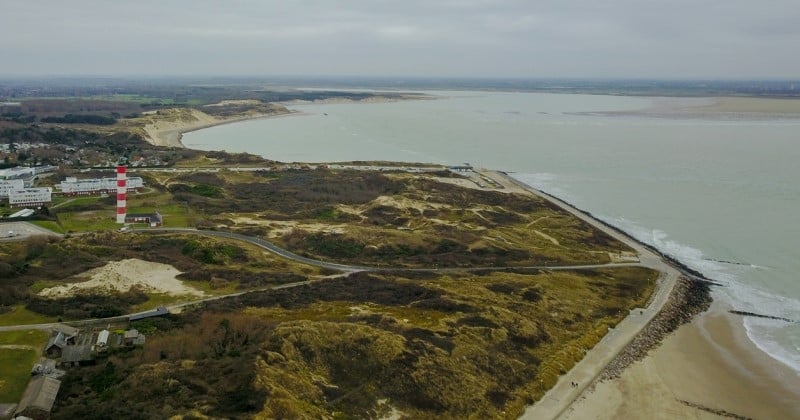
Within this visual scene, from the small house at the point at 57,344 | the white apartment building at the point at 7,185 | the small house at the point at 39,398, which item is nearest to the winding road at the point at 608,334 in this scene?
the small house at the point at 57,344

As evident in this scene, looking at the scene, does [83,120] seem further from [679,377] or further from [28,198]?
[679,377]

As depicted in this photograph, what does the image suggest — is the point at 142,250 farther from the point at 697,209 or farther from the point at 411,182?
the point at 697,209

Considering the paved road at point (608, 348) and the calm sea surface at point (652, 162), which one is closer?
the paved road at point (608, 348)

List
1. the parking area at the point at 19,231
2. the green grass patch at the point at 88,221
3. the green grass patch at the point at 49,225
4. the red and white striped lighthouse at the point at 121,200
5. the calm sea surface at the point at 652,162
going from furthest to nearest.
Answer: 1. the red and white striped lighthouse at the point at 121,200
2. the green grass patch at the point at 88,221
3. the green grass patch at the point at 49,225
4. the calm sea surface at the point at 652,162
5. the parking area at the point at 19,231

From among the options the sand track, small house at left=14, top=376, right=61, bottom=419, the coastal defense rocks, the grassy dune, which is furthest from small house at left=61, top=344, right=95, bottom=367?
the coastal defense rocks

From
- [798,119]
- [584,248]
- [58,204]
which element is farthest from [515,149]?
[798,119]

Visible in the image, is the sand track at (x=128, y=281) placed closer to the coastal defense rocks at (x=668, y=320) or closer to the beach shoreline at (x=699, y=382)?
the beach shoreline at (x=699, y=382)

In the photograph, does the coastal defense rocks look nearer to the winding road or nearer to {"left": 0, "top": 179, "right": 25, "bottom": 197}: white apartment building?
the winding road
